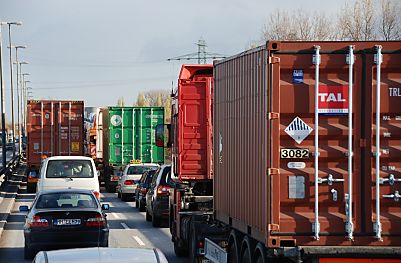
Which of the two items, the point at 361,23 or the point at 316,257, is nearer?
the point at 316,257

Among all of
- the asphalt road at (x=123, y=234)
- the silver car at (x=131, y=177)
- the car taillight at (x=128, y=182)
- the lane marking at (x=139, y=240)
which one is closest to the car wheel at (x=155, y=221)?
the asphalt road at (x=123, y=234)

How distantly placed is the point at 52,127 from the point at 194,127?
2671 centimetres

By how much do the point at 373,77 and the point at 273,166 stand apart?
1.49 m

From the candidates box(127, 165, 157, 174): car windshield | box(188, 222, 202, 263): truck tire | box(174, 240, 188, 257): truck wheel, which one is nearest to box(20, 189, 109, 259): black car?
box(174, 240, 188, 257): truck wheel

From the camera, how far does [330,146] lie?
35.4ft

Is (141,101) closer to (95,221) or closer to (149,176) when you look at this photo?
(149,176)

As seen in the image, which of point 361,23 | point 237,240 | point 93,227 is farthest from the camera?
point 361,23

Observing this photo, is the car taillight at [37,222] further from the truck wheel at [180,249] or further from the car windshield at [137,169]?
the car windshield at [137,169]

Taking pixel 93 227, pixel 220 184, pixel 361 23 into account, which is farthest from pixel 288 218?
pixel 361 23

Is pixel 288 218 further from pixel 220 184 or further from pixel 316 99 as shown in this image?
pixel 220 184

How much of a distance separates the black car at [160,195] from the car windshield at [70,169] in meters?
2.22

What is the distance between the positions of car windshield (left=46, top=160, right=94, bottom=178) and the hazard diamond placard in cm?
1812

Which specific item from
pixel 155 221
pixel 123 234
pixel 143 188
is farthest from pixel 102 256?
pixel 143 188

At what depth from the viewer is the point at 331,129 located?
10797 millimetres
